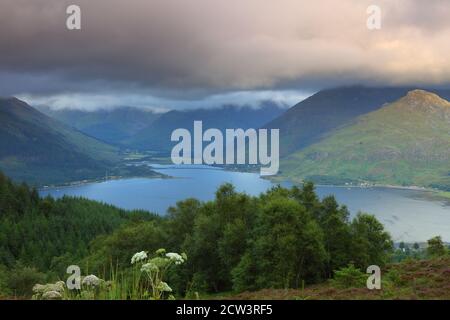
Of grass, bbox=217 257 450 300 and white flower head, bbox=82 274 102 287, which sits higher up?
white flower head, bbox=82 274 102 287

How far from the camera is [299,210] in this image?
32531 mm

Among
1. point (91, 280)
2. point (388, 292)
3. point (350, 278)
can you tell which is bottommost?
point (350, 278)

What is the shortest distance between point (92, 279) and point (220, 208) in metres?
29.4

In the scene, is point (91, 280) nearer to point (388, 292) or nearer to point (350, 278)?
point (388, 292)

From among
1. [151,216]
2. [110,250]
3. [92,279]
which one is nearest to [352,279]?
[92,279]

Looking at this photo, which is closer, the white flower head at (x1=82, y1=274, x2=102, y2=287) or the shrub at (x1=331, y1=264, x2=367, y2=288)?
the white flower head at (x1=82, y1=274, x2=102, y2=287)

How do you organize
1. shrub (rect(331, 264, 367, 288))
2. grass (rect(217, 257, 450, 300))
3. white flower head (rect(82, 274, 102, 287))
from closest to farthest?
white flower head (rect(82, 274, 102, 287)) < grass (rect(217, 257, 450, 300)) < shrub (rect(331, 264, 367, 288))

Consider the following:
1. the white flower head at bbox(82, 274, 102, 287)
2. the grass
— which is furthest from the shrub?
the white flower head at bbox(82, 274, 102, 287)

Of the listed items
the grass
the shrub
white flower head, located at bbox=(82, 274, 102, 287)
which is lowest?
the shrub

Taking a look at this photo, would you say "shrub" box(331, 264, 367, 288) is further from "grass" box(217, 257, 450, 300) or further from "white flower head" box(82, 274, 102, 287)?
"white flower head" box(82, 274, 102, 287)

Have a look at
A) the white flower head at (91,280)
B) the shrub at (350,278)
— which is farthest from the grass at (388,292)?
the white flower head at (91,280)

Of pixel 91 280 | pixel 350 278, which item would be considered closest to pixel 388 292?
pixel 350 278

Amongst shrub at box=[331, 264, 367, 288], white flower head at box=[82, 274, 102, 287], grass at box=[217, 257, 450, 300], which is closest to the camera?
white flower head at box=[82, 274, 102, 287]
